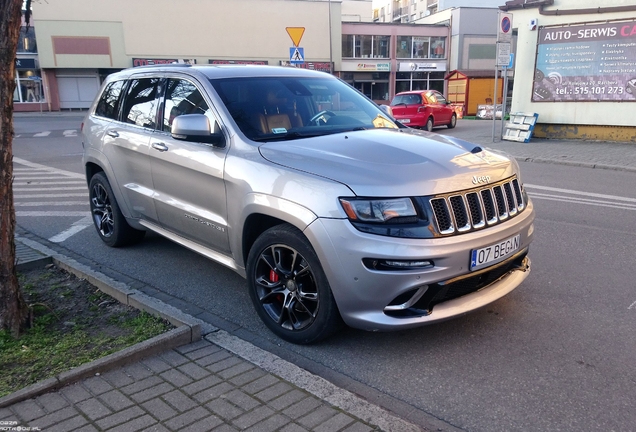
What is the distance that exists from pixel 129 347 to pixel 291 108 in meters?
2.24

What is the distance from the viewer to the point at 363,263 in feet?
10.3

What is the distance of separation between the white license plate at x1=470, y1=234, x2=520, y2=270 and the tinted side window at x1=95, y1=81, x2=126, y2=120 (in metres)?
4.11

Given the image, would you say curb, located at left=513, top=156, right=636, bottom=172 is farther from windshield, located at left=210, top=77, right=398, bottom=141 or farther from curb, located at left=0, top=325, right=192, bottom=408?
curb, located at left=0, top=325, right=192, bottom=408

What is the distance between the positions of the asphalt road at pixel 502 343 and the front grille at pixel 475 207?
2.81ft

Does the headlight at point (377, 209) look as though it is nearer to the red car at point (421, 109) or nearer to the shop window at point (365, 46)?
the red car at point (421, 109)

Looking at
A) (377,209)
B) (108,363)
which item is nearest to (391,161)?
(377,209)

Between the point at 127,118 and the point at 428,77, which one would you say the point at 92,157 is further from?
the point at 428,77

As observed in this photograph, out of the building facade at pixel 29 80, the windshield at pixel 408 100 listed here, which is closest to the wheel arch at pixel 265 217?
the windshield at pixel 408 100

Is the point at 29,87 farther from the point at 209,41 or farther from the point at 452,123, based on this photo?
the point at 452,123

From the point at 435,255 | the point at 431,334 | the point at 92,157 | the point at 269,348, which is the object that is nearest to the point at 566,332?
the point at 431,334

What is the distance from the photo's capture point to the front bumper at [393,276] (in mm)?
3109

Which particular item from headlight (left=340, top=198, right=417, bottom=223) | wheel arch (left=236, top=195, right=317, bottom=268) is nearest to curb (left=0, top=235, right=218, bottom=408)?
wheel arch (left=236, top=195, right=317, bottom=268)

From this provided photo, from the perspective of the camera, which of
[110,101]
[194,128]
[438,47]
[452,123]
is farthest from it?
[438,47]

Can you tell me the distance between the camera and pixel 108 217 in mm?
5973
